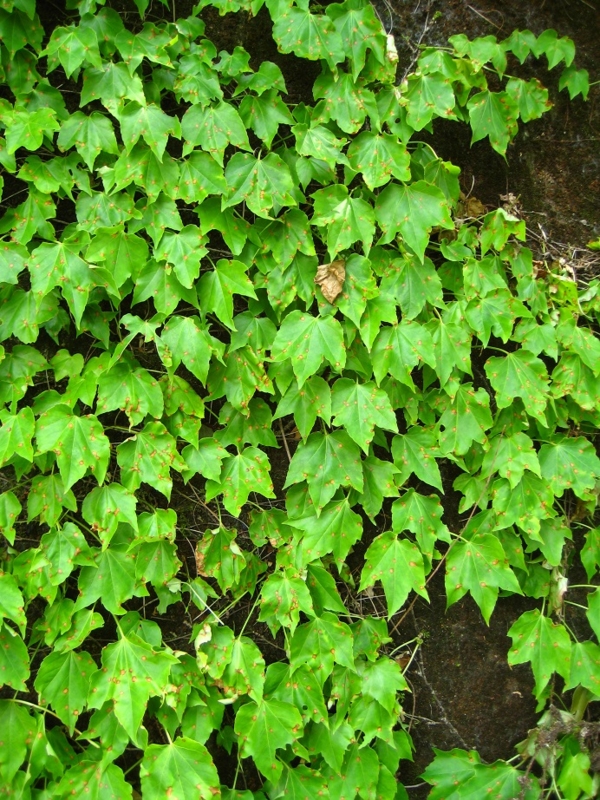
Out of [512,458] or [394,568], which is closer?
[394,568]

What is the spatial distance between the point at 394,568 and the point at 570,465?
834 millimetres

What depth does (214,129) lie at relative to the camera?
7.46 feet

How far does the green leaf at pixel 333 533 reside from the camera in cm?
239

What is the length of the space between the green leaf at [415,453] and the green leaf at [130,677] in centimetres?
108

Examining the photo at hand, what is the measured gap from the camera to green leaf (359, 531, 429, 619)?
237 centimetres

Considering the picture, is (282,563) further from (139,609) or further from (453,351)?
(453,351)

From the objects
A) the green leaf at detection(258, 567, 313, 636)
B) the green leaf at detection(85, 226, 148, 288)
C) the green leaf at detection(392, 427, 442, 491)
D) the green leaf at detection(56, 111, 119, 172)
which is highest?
the green leaf at detection(56, 111, 119, 172)

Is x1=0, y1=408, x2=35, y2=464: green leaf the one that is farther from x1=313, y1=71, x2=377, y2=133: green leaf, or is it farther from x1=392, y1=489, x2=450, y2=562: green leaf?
x1=313, y1=71, x2=377, y2=133: green leaf

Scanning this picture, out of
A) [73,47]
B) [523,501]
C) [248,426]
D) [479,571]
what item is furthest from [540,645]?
[73,47]

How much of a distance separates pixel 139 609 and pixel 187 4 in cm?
232

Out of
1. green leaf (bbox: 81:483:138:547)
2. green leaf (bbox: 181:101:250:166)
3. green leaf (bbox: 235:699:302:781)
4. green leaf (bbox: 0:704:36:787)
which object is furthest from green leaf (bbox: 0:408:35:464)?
green leaf (bbox: 235:699:302:781)

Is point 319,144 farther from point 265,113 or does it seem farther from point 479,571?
point 479,571

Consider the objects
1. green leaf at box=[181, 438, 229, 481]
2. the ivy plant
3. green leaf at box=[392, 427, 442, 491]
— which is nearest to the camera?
the ivy plant

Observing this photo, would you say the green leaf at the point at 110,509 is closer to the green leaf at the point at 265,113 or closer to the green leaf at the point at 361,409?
the green leaf at the point at 361,409
